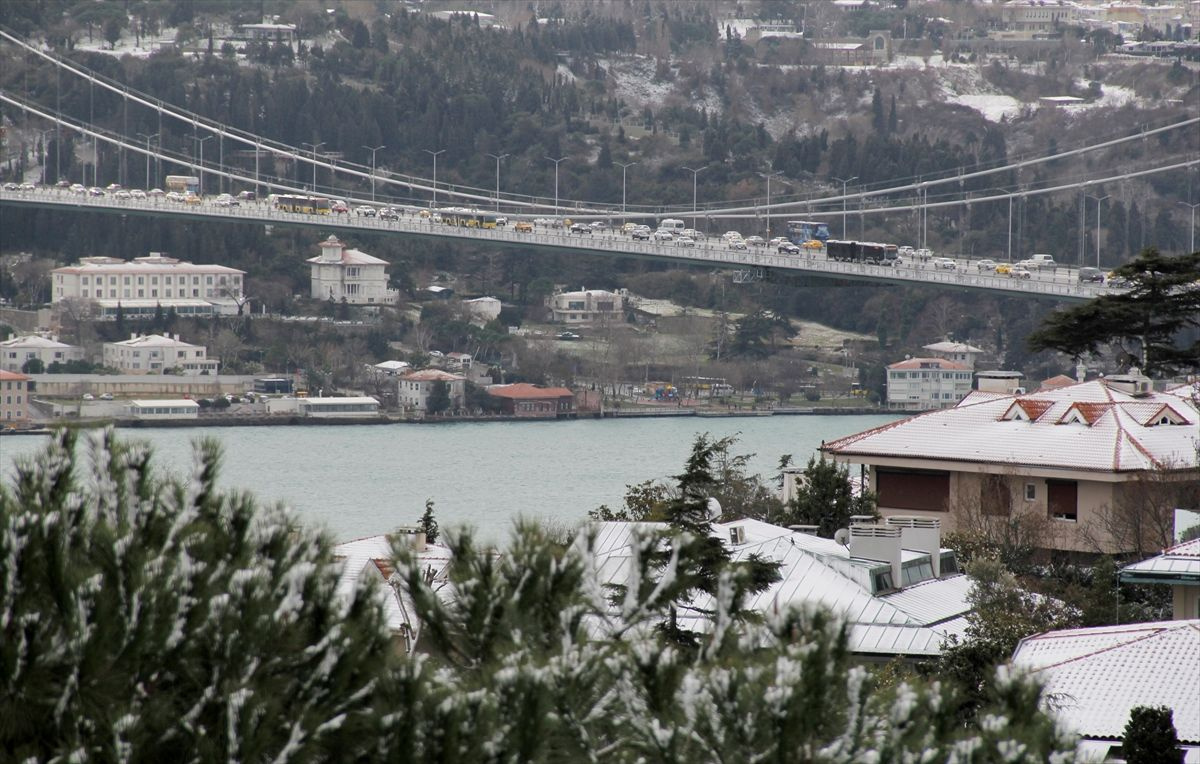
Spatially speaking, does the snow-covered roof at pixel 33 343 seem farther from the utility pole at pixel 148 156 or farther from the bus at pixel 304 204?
the utility pole at pixel 148 156

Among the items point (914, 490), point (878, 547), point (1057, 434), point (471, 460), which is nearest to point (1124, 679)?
point (878, 547)

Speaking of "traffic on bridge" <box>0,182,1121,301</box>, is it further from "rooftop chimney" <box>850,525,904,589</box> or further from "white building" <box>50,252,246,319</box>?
"rooftop chimney" <box>850,525,904,589</box>

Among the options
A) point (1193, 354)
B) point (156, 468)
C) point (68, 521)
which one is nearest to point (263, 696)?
point (68, 521)

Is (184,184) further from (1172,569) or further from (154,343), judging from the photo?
(1172,569)

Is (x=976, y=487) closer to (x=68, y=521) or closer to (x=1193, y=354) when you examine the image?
(x=1193, y=354)

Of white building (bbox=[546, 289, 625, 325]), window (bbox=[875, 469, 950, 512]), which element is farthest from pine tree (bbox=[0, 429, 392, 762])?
white building (bbox=[546, 289, 625, 325])

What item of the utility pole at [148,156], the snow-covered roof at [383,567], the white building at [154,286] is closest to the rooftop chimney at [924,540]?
the snow-covered roof at [383,567]

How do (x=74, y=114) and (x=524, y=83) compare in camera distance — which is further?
(x=524, y=83)
